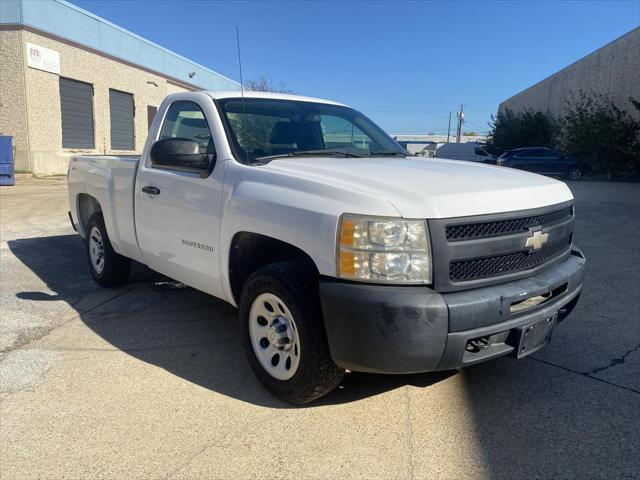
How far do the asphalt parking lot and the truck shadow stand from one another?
2cm

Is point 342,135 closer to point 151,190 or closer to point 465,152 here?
point 151,190

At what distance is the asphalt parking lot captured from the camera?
9.04ft

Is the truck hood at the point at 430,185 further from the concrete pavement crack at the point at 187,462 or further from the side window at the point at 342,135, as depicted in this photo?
the concrete pavement crack at the point at 187,462

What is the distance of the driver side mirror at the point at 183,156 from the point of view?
12.2 ft

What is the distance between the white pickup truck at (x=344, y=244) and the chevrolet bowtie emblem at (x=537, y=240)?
0.04 feet

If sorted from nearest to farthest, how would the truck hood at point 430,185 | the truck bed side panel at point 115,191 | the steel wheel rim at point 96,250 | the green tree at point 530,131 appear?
the truck hood at point 430,185, the truck bed side panel at point 115,191, the steel wheel rim at point 96,250, the green tree at point 530,131

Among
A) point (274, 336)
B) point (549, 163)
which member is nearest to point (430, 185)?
point (274, 336)

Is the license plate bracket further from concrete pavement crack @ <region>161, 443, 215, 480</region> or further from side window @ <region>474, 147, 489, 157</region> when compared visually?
side window @ <region>474, 147, 489, 157</region>

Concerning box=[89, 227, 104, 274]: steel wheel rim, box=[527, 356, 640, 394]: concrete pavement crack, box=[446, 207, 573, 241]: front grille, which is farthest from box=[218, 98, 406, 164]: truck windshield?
box=[89, 227, 104, 274]: steel wheel rim

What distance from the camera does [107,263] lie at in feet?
18.5

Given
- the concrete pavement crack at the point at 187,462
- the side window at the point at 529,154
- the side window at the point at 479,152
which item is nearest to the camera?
the concrete pavement crack at the point at 187,462

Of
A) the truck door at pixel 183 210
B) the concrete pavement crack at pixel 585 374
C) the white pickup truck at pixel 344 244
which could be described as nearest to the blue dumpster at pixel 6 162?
the truck door at pixel 183 210

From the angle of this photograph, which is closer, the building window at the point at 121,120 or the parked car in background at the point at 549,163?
the building window at the point at 121,120

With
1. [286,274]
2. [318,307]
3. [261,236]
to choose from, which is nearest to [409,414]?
[318,307]
